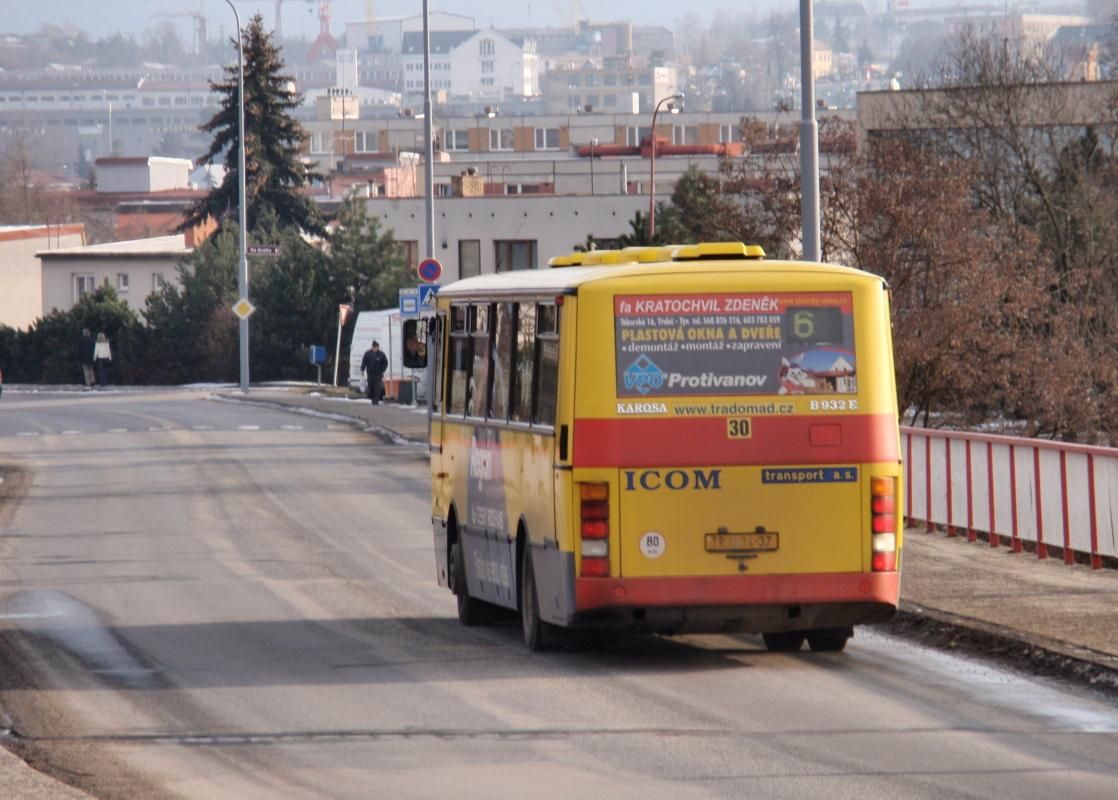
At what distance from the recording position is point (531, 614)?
14.0 m

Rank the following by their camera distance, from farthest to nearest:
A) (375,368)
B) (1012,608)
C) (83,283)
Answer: (83,283)
(375,368)
(1012,608)

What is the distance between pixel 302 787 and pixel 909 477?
14.4m

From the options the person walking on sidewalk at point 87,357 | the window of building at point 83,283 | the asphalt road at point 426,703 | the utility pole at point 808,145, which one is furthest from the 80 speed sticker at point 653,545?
the window of building at point 83,283

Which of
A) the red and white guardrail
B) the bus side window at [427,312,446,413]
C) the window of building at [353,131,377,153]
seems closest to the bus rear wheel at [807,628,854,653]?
the bus side window at [427,312,446,413]

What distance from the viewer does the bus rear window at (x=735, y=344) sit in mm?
13102

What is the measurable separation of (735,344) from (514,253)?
6799cm

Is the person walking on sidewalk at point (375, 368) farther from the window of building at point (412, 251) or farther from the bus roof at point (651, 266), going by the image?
the bus roof at point (651, 266)

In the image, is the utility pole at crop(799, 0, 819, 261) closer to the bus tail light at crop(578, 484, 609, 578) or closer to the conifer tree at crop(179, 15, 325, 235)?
the bus tail light at crop(578, 484, 609, 578)

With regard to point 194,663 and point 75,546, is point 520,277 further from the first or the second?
point 75,546

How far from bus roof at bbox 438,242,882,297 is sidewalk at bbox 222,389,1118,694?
2.39m

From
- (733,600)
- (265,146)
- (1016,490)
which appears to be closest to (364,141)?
(265,146)

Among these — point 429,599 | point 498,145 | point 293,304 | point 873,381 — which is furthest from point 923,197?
point 498,145

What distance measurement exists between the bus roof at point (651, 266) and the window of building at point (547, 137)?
438 feet

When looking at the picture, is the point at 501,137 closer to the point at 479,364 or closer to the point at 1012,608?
the point at 479,364
